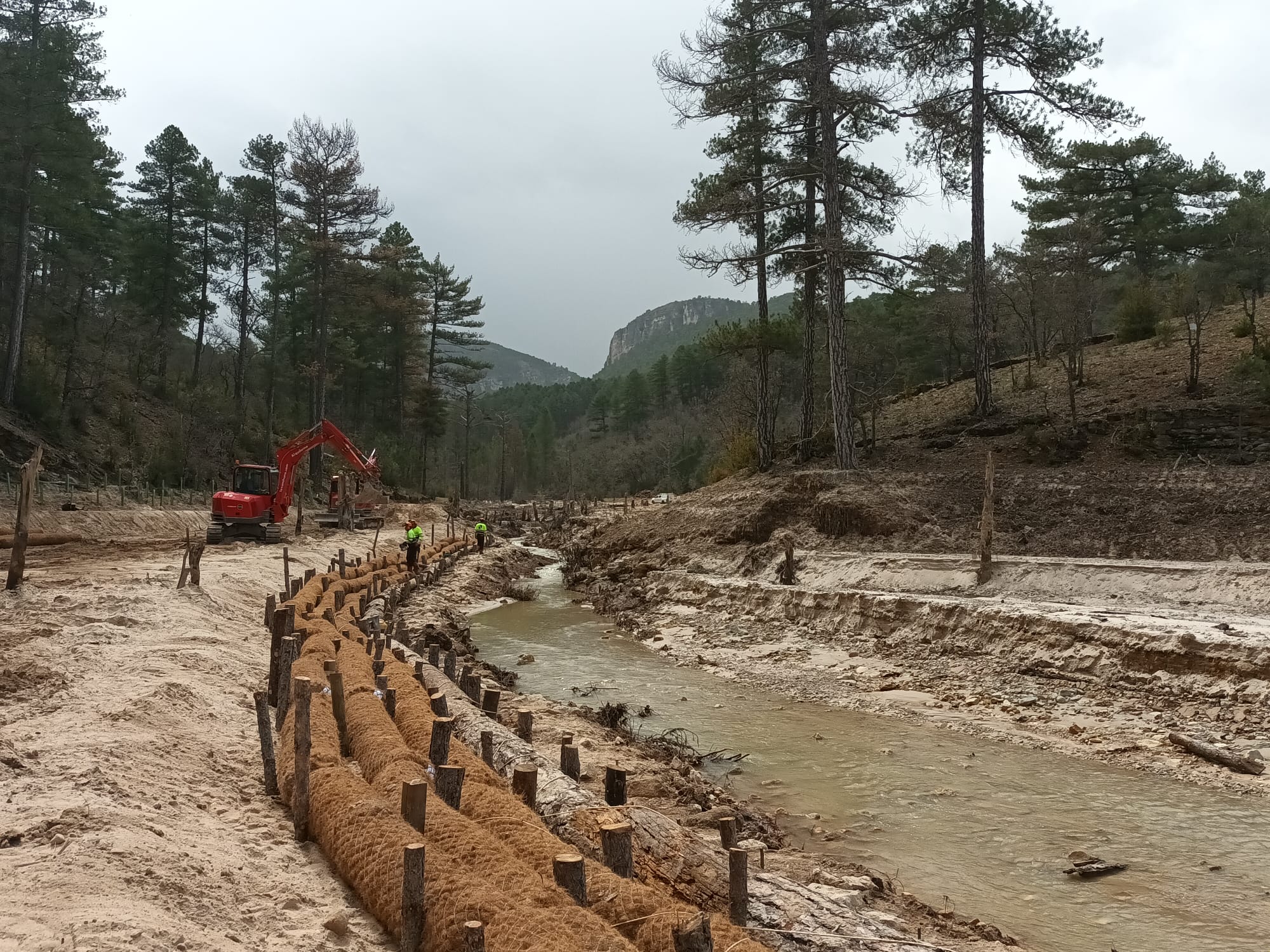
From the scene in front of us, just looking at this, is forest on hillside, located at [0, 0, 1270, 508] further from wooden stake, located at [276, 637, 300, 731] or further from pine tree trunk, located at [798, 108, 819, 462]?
wooden stake, located at [276, 637, 300, 731]

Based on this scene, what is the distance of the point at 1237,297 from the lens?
28.3 m

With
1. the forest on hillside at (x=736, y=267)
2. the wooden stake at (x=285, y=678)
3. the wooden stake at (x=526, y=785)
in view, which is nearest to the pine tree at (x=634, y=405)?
the forest on hillside at (x=736, y=267)

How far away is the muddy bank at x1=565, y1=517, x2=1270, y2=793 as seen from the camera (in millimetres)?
8742

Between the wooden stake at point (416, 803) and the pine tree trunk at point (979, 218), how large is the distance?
20389 millimetres

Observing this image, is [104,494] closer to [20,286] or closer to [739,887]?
[20,286]

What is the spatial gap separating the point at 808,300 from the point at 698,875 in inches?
853

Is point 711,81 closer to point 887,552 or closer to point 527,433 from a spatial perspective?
point 887,552

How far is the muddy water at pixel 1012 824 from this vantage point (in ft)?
17.5

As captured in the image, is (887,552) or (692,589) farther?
(692,589)

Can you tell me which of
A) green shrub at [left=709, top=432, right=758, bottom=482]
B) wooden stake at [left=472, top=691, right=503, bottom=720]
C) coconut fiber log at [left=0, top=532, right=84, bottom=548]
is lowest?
wooden stake at [left=472, top=691, right=503, bottom=720]

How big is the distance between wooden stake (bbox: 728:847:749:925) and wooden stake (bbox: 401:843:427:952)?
4.88ft

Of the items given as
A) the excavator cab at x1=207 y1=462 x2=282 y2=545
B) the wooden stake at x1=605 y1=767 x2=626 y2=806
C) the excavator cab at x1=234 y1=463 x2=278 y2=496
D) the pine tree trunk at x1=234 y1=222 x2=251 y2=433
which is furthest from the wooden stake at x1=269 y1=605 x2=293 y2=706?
the pine tree trunk at x1=234 y1=222 x2=251 y2=433

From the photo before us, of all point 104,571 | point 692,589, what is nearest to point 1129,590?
point 692,589

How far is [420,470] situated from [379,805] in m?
48.7
